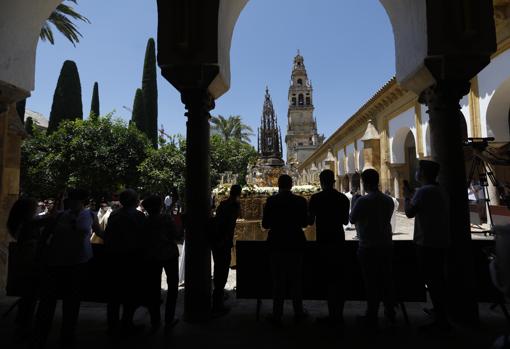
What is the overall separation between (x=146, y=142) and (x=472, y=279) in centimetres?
2524

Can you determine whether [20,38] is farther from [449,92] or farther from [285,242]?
[449,92]

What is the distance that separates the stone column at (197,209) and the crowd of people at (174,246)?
0.35m

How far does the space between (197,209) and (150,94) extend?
31978mm

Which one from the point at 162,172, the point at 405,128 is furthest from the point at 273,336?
the point at 162,172

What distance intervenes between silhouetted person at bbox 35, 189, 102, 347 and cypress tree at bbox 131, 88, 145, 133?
30759 mm

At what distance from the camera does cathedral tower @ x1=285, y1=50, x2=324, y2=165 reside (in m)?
73.4

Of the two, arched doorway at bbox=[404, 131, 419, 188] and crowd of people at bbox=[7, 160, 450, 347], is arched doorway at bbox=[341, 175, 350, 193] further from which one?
crowd of people at bbox=[7, 160, 450, 347]

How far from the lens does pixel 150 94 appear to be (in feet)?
109

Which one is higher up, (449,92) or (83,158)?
(83,158)

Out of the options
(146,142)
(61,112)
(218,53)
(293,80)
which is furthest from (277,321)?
(293,80)

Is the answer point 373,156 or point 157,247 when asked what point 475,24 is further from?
point 373,156

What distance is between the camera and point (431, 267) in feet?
11.4

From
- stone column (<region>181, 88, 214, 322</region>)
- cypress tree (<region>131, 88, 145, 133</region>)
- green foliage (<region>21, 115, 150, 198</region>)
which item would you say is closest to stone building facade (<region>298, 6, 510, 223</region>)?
stone column (<region>181, 88, 214, 322</region>)

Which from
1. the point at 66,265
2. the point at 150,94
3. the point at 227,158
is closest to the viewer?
the point at 66,265
